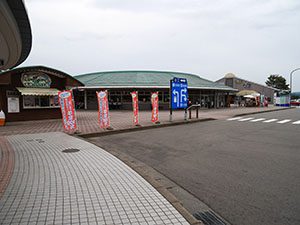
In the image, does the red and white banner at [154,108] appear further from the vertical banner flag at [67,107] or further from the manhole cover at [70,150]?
the manhole cover at [70,150]

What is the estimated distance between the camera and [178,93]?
45.1 ft

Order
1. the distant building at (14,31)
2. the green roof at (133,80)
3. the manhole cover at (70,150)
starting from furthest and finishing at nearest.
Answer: the green roof at (133,80) < the manhole cover at (70,150) < the distant building at (14,31)

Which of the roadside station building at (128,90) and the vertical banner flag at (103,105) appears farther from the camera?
the roadside station building at (128,90)

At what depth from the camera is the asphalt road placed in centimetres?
313

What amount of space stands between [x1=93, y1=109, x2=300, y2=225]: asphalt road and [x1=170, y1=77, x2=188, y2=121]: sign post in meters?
5.25

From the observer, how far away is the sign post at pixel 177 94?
43.7 ft

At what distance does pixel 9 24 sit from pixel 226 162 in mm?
5722

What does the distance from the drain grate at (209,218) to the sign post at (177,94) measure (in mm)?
10455

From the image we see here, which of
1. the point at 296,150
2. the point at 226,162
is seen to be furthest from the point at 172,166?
the point at 296,150

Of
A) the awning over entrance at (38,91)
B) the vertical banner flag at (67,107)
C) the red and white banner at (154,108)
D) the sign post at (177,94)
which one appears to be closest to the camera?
the vertical banner flag at (67,107)

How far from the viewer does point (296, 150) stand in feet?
21.7

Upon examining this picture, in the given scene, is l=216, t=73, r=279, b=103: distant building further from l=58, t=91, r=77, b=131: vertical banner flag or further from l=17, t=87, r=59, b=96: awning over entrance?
l=58, t=91, r=77, b=131: vertical banner flag

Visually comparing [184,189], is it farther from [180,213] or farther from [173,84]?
[173,84]

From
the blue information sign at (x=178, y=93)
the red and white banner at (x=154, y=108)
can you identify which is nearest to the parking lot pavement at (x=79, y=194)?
the red and white banner at (x=154, y=108)
